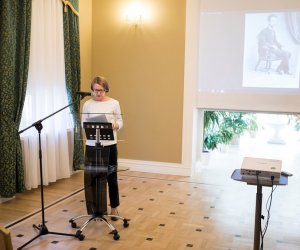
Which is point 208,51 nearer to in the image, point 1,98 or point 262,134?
point 1,98

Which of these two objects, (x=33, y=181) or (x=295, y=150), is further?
(x=295, y=150)

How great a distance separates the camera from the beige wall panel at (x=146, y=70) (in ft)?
18.6

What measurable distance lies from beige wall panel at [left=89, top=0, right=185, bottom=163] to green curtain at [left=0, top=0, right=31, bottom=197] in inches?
64.1

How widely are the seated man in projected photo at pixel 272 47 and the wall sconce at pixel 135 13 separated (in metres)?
1.73

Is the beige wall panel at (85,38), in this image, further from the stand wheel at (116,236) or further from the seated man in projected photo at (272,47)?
the stand wheel at (116,236)

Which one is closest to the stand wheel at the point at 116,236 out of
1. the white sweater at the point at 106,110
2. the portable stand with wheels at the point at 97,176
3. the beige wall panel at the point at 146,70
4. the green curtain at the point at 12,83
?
the portable stand with wheels at the point at 97,176

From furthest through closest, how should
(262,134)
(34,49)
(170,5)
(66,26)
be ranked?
(262,134)
(170,5)
(66,26)
(34,49)

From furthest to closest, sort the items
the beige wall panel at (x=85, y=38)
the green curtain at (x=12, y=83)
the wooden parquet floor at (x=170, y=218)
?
1. the beige wall panel at (x=85, y=38)
2. the green curtain at (x=12, y=83)
3. the wooden parquet floor at (x=170, y=218)

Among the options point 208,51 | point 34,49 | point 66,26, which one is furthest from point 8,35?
point 208,51

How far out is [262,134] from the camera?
9.16 meters

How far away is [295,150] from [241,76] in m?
3.28

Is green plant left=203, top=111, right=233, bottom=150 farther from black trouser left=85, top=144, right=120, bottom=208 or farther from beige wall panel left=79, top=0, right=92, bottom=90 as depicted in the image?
black trouser left=85, top=144, right=120, bottom=208

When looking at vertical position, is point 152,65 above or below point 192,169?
above

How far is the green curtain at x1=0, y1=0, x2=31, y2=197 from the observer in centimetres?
423
